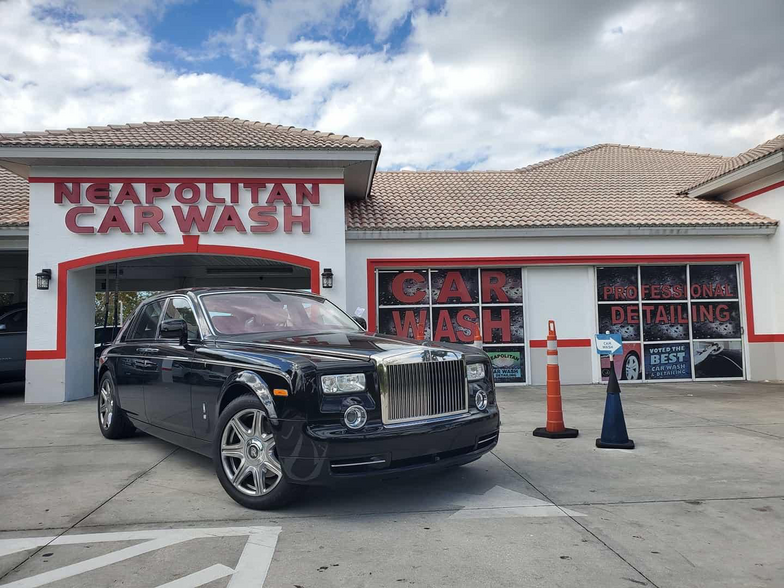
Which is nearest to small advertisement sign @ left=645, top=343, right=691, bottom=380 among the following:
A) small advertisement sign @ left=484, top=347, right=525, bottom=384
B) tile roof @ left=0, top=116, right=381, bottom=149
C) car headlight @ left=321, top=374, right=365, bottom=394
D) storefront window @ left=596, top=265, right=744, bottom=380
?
storefront window @ left=596, top=265, right=744, bottom=380

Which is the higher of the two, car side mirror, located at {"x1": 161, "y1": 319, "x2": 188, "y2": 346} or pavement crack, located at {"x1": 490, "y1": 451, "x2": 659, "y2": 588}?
car side mirror, located at {"x1": 161, "y1": 319, "x2": 188, "y2": 346}

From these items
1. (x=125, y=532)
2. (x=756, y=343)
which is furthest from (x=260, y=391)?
(x=756, y=343)

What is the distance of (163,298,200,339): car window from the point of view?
16.6 ft

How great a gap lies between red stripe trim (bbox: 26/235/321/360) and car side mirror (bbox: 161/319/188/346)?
6.30 metres

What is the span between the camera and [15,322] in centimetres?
1176

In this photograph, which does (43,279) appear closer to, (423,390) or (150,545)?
(150,545)

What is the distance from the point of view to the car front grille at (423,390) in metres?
3.93

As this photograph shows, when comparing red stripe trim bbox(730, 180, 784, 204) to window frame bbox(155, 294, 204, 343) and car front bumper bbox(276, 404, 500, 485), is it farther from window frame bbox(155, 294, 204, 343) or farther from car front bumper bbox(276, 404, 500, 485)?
window frame bbox(155, 294, 204, 343)

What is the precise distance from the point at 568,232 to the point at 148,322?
29.3 feet

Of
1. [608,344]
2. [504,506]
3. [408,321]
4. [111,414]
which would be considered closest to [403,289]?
[408,321]

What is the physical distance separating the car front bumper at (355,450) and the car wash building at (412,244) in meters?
7.63

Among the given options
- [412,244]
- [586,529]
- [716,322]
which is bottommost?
[586,529]

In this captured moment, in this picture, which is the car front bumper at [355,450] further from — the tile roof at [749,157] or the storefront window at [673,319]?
the tile roof at [749,157]

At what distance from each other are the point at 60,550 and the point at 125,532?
38cm
